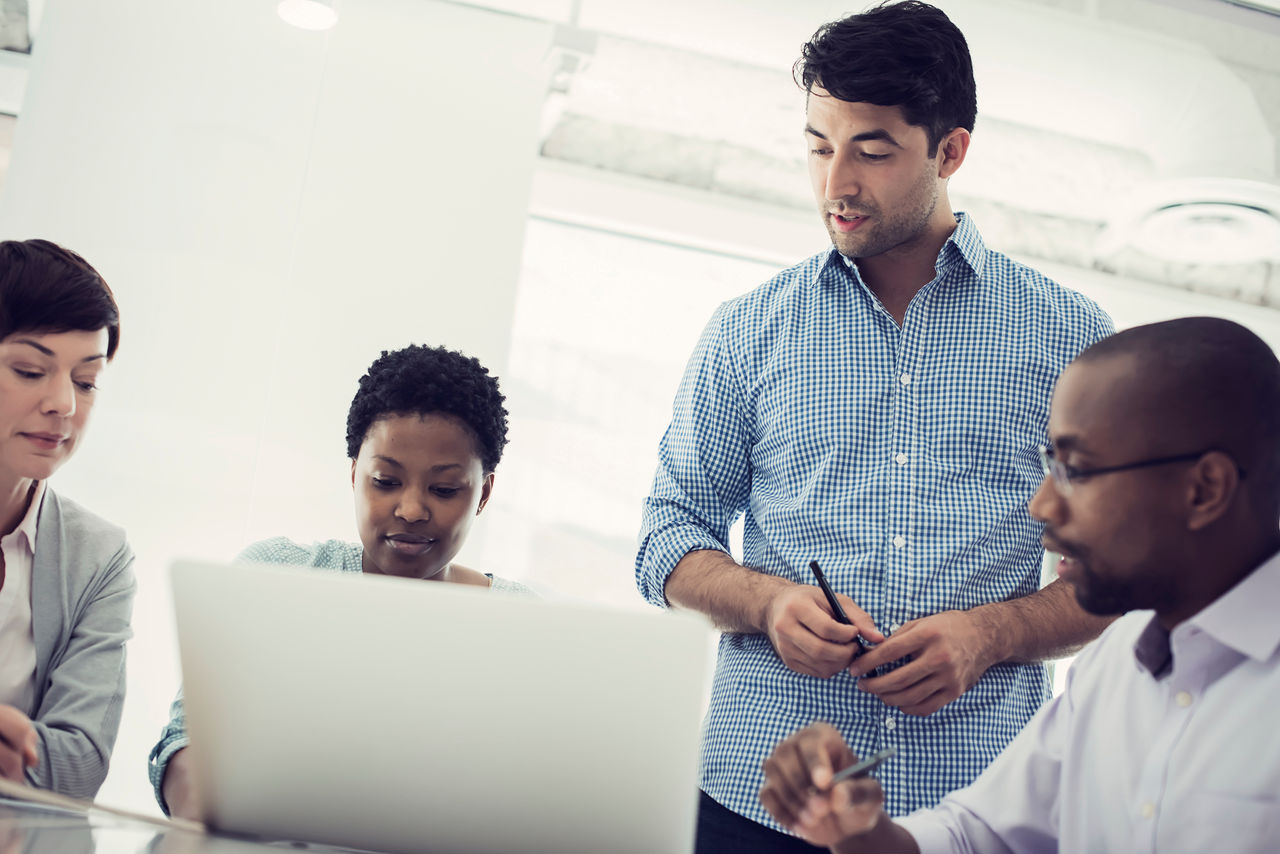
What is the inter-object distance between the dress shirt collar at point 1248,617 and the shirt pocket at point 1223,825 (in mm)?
144

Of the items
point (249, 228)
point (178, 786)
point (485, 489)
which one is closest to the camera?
point (178, 786)

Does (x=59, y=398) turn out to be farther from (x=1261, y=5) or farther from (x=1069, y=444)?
(x=1261, y=5)

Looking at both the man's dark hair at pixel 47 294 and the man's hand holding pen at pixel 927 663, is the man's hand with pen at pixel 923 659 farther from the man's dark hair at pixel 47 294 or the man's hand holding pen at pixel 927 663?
the man's dark hair at pixel 47 294

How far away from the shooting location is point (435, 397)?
1852 mm

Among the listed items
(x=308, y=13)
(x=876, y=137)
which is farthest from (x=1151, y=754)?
(x=308, y=13)

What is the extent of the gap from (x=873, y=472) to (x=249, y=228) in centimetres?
203

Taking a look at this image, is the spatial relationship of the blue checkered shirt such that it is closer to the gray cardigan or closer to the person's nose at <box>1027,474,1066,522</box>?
the person's nose at <box>1027,474,1066,522</box>

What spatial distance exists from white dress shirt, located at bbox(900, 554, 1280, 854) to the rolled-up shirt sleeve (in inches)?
23.6

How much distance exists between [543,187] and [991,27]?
72.2 inches

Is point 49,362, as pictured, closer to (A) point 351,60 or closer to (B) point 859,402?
(B) point 859,402

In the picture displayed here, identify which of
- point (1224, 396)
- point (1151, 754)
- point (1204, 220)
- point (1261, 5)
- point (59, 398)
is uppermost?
point (1261, 5)

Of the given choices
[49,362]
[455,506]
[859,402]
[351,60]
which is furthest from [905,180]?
[351,60]

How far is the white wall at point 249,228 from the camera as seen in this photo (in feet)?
9.10

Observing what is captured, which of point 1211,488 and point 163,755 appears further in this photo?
point 163,755
